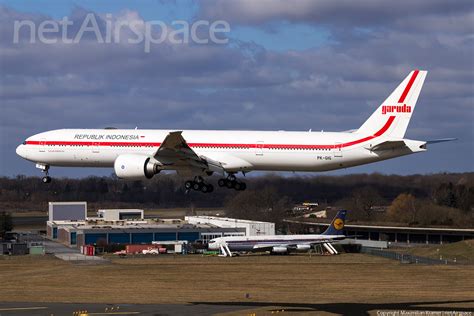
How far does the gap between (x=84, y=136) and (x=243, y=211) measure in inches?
3000

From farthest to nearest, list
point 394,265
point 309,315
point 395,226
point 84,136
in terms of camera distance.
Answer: point 395,226, point 394,265, point 84,136, point 309,315

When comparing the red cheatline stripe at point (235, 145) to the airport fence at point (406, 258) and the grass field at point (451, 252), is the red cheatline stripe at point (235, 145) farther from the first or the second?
the grass field at point (451, 252)

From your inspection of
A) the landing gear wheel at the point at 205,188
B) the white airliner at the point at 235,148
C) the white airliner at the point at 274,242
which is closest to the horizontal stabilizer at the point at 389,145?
the white airliner at the point at 235,148

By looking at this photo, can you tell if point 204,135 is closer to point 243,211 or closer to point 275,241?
point 275,241

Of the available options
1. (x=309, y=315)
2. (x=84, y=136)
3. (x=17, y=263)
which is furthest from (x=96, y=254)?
(x=309, y=315)

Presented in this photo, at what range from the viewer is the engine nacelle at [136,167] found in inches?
3081

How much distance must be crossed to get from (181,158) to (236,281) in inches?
720

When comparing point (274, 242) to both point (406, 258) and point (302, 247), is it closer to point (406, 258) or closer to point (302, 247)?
point (302, 247)

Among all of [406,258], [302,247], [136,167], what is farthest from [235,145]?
[302,247]

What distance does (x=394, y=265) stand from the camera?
10931 centimetres

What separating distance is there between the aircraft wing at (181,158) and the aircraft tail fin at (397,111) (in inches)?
496

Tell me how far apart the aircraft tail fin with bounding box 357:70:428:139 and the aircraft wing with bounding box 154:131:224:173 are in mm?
12589

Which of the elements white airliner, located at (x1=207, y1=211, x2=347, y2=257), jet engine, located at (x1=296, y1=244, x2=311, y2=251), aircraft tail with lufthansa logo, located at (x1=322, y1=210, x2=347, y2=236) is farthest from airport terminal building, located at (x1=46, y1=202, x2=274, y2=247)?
jet engine, located at (x1=296, y1=244, x2=311, y2=251)

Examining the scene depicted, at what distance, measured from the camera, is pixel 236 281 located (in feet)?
302
